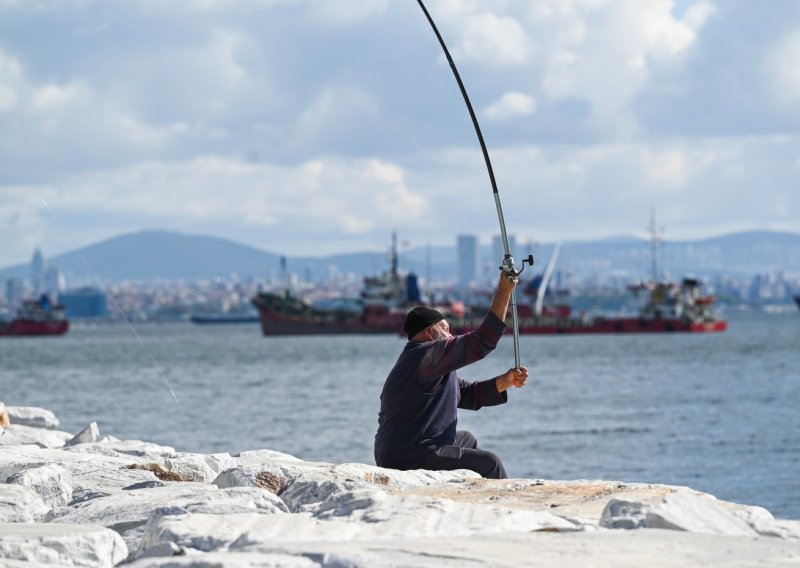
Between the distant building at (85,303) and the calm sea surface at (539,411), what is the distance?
109 meters

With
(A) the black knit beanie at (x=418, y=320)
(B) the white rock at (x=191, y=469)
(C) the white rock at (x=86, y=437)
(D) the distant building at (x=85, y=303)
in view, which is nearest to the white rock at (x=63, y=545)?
(A) the black knit beanie at (x=418, y=320)

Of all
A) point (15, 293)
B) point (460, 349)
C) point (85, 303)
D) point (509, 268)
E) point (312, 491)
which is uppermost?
point (15, 293)

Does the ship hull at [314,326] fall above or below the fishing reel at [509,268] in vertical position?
below

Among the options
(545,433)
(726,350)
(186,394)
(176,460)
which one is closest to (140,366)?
(186,394)

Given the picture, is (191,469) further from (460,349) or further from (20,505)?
(460,349)

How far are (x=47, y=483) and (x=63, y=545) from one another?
80.7 inches

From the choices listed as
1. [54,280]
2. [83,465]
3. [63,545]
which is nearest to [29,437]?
[83,465]

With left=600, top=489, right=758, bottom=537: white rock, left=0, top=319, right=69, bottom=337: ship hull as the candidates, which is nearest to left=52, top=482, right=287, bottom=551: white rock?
left=600, top=489, right=758, bottom=537: white rock

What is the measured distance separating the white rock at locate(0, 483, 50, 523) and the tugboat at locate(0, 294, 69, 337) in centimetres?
12459

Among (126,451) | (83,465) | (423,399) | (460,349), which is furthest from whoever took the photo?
(126,451)

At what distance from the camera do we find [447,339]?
6.84 metres

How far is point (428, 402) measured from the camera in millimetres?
6961

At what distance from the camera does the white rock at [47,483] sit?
6.94m

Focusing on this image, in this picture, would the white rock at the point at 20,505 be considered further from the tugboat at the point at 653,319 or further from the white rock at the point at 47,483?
the tugboat at the point at 653,319
